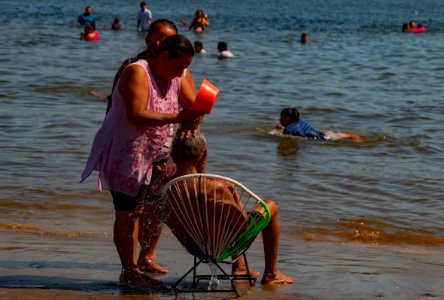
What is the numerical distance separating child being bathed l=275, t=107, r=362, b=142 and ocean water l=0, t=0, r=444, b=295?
200mm

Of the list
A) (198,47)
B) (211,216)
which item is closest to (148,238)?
(211,216)

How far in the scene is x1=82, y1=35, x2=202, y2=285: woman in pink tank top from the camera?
5012mm

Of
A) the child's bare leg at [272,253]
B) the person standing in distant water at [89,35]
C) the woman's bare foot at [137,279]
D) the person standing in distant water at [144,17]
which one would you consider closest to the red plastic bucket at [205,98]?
the child's bare leg at [272,253]

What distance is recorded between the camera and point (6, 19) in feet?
117

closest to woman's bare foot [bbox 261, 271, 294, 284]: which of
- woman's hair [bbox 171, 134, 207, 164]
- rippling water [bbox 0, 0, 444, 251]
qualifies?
woman's hair [bbox 171, 134, 207, 164]

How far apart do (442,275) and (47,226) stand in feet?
10.6

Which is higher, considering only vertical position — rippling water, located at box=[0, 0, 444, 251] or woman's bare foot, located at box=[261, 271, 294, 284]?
Result: woman's bare foot, located at box=[261, 271, 294, 284]

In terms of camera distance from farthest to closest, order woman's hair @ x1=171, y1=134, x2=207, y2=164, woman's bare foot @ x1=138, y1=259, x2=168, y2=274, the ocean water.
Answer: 1. the ocean water
2. woman's bare foot @ x1=138, y1=259, x2=168, y2=274
3. woman's hair @ x1=171, y1=134, x2=207, y2=164

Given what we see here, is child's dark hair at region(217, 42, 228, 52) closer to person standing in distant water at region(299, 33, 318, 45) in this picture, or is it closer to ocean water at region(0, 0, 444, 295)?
ocean water at region(0, 0, 444, 295)

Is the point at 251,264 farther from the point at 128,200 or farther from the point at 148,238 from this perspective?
the point at 128,200

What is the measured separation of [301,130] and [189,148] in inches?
315

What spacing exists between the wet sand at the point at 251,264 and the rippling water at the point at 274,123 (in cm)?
68

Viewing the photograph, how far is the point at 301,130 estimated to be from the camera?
13.0 meters

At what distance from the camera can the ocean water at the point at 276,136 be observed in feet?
27.0
